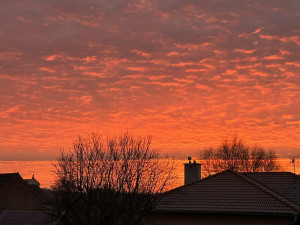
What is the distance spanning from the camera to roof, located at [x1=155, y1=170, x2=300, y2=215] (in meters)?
24.9

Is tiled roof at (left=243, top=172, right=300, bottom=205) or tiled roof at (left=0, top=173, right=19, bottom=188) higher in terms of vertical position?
tiled roof at (left=0, top=173, right=19, bottom=188)

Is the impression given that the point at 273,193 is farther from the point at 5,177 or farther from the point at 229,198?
the point at 5,177

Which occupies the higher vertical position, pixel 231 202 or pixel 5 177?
pixel 5 177

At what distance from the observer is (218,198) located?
2691cm

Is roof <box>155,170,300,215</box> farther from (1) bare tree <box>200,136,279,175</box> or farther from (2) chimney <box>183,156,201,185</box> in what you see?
(1) bare tree <box>200,136,279,175</box>

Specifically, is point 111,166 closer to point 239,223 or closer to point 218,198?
point 218,198

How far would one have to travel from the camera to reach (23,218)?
36438mm

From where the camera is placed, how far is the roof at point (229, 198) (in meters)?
24.9

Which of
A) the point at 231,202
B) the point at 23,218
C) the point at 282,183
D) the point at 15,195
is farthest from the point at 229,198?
the point at 15,195

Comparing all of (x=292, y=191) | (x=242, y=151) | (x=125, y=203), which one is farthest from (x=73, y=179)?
(x=242, y=151)

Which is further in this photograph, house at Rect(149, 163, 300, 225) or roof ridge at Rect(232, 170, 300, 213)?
roof ridge at Rect(232, 170, 300, 213)

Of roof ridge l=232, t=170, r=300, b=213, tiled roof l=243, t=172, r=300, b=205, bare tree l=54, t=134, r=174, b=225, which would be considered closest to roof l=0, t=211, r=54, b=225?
bare tree l=54, t=134, r=174, b=225

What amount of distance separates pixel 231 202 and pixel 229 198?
1.84ft

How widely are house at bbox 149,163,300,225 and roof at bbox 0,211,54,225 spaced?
41.0ft
